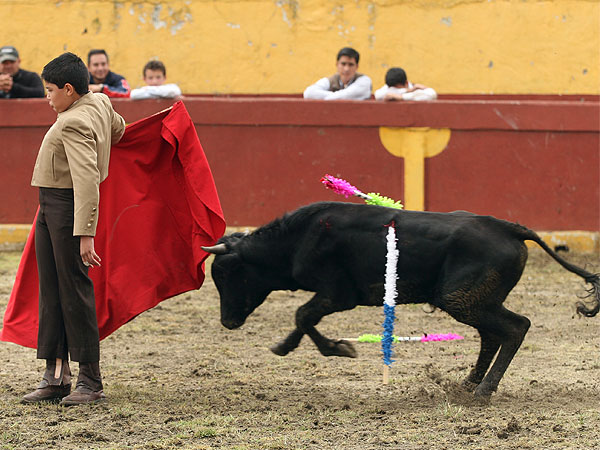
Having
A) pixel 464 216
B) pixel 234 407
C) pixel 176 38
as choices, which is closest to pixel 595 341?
pixel 464 216

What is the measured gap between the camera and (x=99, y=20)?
39.0 ft

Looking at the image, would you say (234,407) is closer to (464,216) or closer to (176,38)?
(464,216)

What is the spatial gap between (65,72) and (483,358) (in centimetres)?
234

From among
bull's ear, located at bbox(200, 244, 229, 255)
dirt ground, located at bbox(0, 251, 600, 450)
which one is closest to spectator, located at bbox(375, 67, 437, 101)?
dirt ground, located at bbox(0, 251, 600, 450)

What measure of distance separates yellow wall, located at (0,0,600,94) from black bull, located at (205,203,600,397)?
22.0 ft

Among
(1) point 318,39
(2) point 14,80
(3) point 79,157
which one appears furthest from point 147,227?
(1) point 318,39

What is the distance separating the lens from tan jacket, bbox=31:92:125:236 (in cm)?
461

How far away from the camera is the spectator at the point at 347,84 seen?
962cm

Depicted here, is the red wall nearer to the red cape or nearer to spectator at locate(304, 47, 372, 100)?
spectator at locate(304, 47, 372, 100)

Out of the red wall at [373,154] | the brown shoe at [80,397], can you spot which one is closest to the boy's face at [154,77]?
the red wall at [373,154]

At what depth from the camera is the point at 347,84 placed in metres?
9.87

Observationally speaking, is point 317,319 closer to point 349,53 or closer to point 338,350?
point 338,350

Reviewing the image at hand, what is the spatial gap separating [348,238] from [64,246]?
4.26 feet

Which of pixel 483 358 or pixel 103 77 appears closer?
pixel 483 358
